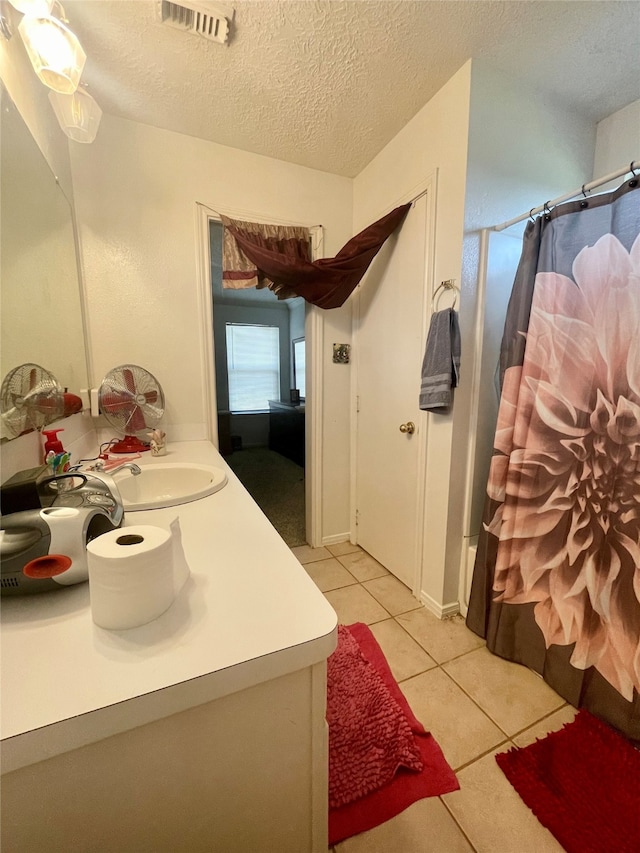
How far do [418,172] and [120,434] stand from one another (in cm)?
198

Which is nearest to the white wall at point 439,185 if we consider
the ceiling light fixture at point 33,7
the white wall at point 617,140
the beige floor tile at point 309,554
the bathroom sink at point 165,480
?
the beige floor tile at point 309,554

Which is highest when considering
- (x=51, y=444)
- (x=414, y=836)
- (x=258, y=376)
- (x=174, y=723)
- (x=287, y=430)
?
(x=258, y=376)

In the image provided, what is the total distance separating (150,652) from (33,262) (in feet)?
3.87

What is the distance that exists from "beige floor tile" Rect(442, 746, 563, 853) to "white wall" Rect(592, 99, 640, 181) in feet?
8.22

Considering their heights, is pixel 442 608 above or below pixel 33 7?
below

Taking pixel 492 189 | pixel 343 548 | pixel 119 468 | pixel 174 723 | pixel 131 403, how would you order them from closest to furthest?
pixel 174 723, pixel 119 468, pixel 492 189, pixel 131 403, pixel 343 548

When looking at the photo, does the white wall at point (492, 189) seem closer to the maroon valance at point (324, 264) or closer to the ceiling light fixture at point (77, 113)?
the maroon valance at point (324, 264)

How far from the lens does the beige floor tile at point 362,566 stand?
202 centimetres

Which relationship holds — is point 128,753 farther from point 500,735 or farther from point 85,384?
point 85,384

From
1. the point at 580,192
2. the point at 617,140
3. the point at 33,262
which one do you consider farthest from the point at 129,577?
the point at 617,140

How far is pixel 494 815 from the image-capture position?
929 millimetres

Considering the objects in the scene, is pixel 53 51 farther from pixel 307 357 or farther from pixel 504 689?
pixel 504 689

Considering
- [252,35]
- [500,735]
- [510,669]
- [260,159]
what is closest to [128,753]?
[500,735]

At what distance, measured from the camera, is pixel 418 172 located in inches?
63.7
